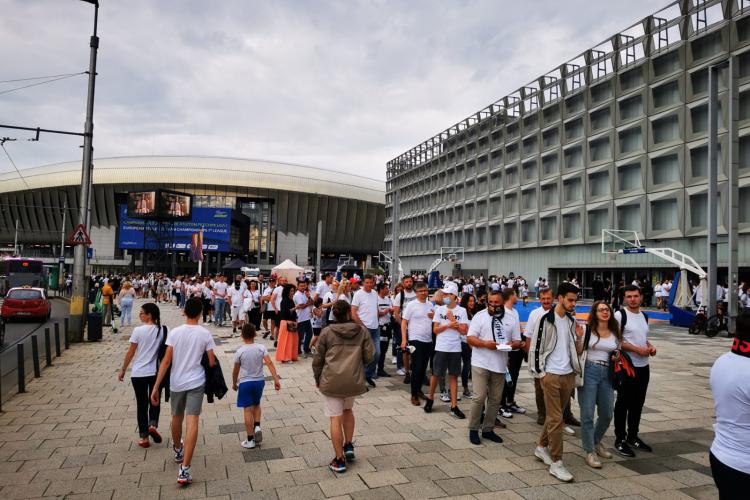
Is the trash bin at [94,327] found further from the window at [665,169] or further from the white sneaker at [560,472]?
the window at [665,169]

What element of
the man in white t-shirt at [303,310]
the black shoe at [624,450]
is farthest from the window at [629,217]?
the black shoe at [624,450]

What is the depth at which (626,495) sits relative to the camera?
458 cm

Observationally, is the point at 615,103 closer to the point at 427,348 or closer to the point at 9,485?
the point at 427,348

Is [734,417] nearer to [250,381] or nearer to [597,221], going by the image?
[250,381]

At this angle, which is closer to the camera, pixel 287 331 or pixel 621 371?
pixel 621 371

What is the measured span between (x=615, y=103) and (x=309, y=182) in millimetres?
71469

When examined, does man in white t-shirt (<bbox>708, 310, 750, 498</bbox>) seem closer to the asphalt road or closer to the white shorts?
the white shorts

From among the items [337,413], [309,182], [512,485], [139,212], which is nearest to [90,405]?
[337,413]

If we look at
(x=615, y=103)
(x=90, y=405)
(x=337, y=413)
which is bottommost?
(x=90, y=405)

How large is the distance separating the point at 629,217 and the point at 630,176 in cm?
260

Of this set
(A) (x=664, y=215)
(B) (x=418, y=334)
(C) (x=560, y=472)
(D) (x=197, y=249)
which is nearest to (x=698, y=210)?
(A) (x=664, y=215)

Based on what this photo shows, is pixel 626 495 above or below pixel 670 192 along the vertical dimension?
below

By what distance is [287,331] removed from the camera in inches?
448

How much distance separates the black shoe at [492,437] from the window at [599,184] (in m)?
30.9
